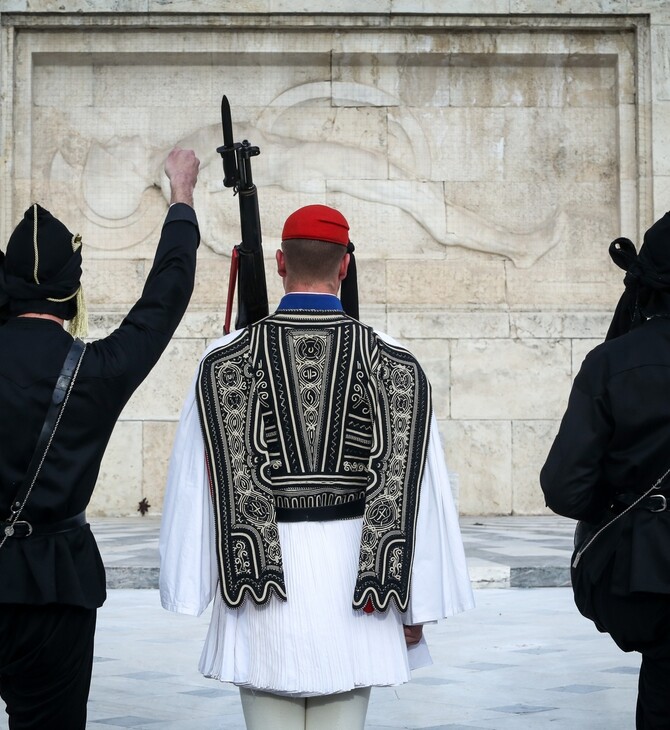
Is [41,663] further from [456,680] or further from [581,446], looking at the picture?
[456,680]

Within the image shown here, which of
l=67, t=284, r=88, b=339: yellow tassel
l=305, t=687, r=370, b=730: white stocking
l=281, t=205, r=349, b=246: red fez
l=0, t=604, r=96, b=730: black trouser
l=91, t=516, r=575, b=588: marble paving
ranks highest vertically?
l=281, t=205, r=349, b=246: red fez

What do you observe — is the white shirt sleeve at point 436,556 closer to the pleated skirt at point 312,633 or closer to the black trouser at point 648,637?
the pleated skirt at point 312,633

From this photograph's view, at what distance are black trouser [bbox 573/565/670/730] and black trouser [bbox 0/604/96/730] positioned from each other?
1220mm

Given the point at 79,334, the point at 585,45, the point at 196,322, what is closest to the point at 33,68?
the point at 196,322

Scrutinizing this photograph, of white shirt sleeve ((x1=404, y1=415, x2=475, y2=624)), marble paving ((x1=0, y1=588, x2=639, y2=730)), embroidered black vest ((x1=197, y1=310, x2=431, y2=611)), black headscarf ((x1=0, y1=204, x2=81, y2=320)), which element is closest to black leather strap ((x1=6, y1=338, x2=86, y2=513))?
black headscarf ((x1=0, y1=204, x2=81, y2=320))

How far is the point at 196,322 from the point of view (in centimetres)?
1147

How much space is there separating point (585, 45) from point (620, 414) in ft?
30.8

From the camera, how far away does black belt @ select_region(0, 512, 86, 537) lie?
9.25ft

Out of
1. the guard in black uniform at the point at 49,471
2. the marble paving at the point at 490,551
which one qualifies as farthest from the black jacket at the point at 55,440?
the marble paving at the point at 490,551

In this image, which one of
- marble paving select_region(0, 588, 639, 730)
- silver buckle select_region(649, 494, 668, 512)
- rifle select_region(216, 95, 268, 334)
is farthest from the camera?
marble paving select_region(0, 588, 639, 730)

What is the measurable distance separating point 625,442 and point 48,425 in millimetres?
1307

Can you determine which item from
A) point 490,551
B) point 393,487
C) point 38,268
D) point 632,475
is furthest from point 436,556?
point 490,551

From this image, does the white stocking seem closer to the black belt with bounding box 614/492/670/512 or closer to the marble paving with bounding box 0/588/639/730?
the black belt with bounding box 614/492/670/512

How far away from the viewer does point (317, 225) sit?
289cm
